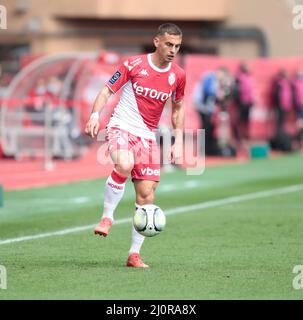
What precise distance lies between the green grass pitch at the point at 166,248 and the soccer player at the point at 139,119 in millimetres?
664

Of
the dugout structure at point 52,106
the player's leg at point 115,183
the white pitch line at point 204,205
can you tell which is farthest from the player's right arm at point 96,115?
the dugout structure at point 52,106

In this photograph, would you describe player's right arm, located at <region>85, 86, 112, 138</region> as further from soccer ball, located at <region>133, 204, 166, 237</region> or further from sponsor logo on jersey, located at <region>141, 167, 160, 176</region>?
soccer ball, located at <region>133, 204, 166, 237</region>

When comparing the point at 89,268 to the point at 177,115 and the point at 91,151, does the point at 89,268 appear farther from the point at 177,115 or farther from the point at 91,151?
the point at 91,151

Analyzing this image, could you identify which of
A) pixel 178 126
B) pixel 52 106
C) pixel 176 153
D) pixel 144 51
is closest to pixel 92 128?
pixel 176 153

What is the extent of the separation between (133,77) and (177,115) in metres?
0.61

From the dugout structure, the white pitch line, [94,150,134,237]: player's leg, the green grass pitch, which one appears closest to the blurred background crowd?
the dugout structure

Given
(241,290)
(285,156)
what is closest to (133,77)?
(241,290)

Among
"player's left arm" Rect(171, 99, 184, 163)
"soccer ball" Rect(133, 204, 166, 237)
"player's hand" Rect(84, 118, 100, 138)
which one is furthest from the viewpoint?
"player's left arm" Rect(171, 99, 184, 163)

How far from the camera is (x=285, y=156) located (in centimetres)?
2952

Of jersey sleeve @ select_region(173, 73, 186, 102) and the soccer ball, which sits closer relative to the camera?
the soccer ball

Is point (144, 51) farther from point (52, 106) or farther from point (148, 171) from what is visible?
point (148, 171)

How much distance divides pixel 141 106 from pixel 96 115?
0.56m

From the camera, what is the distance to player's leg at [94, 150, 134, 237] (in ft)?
35.9

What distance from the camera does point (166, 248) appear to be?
12.5m
